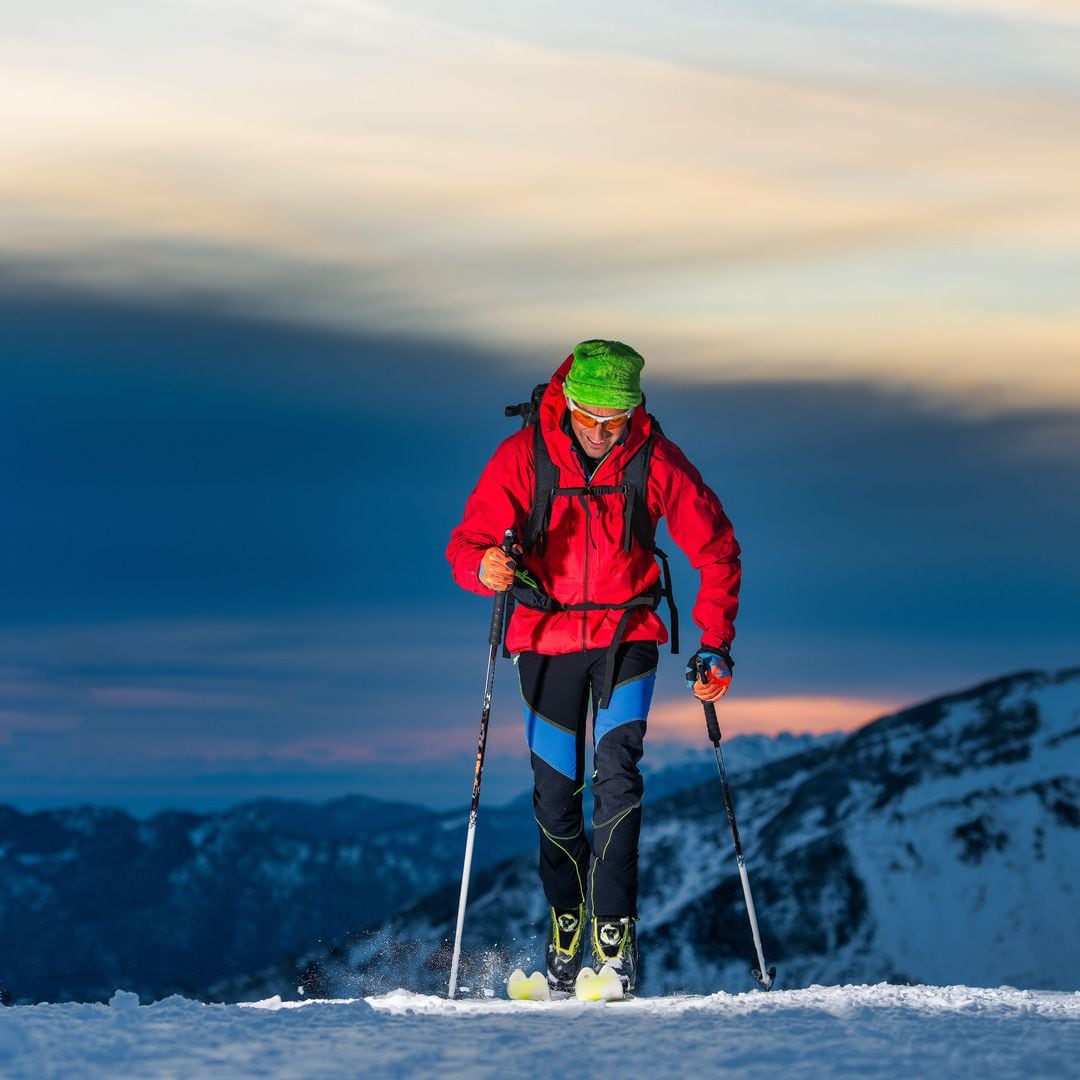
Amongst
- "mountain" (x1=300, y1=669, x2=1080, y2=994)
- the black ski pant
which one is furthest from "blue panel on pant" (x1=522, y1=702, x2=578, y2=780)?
"mountain" (x1=300, y1=669, x2=1080, y2=994)

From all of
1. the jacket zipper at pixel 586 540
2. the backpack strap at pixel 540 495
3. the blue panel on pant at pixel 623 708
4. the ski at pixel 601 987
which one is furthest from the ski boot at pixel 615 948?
the backpack strap at pixel 540 495

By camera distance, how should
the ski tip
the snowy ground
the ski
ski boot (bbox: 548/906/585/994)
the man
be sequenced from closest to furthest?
the snowy ground → the ski → the man → the ski tip → ski boot (bbox: 548/906/585/994)

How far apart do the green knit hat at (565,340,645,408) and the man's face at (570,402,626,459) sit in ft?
0.22

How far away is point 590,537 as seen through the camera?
37.1 feet

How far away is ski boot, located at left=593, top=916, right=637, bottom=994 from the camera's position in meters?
11.1

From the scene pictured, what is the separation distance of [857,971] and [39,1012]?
5948 inches

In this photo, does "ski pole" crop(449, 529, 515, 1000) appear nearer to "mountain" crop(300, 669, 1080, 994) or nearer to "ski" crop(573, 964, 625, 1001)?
"ski" crop(573, 964, 625, 1001)

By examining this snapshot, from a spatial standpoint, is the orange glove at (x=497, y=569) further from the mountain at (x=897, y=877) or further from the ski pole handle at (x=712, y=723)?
the mountain at (x=897, y=877)

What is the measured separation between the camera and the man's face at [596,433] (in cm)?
1112

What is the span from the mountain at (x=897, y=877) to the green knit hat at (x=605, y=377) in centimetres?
13881

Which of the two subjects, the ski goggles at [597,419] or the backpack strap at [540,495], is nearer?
the ski goggles at [597,419]

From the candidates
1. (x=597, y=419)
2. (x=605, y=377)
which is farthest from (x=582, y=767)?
(x=605, y=377)

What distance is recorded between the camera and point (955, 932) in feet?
540

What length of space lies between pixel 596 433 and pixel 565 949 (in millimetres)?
3521
